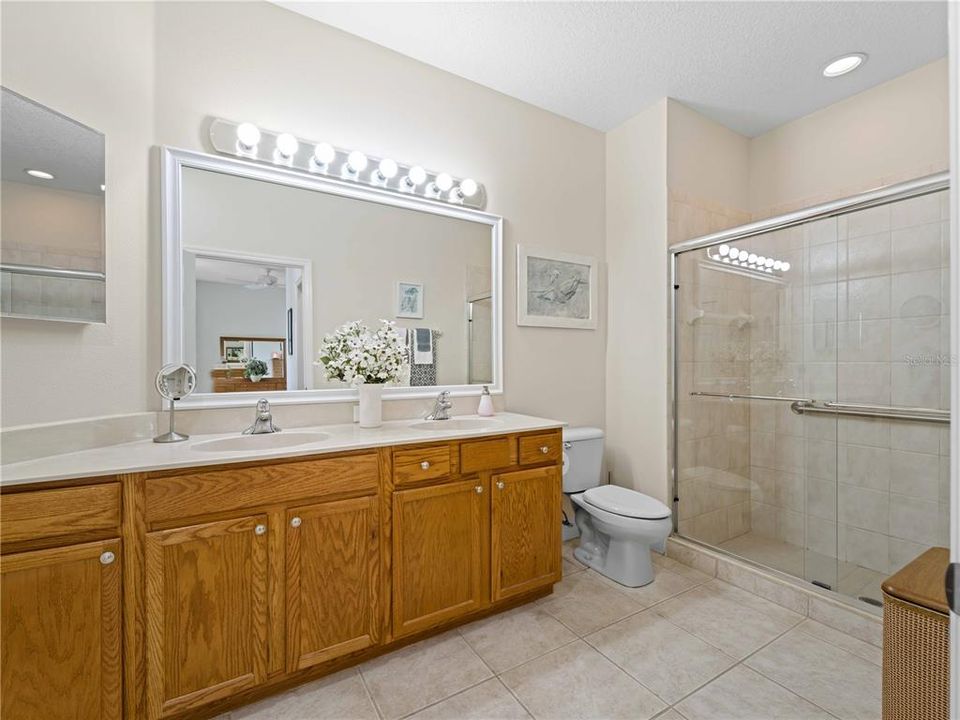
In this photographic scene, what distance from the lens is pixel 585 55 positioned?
87.9 inches

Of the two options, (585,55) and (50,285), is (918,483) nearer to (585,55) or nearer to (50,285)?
(585,55)

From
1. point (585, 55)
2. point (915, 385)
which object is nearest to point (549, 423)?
point (915, 385)

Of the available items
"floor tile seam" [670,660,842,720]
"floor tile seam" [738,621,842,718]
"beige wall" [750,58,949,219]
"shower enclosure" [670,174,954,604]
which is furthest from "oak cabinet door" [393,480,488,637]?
"beige wall" [750,58,949,219]

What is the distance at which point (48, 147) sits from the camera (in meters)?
1.40

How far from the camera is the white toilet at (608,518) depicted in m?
2.18

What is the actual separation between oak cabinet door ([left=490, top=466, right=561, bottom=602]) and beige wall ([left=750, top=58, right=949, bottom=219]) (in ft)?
7.97

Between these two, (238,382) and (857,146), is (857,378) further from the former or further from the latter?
(238,382)

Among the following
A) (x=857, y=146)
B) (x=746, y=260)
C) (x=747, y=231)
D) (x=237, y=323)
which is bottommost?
(x=237, y=323)

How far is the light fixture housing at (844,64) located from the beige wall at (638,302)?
0.80m

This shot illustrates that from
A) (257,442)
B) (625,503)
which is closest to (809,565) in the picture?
(625,503)

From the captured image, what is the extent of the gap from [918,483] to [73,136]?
3.70m

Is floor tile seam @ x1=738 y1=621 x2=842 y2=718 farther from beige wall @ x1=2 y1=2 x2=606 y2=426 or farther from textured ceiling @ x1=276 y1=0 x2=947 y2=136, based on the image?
textured ceiling @ x1=276 y1=0 x2=947 y2=136

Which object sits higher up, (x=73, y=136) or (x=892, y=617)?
(x=73, y=136)

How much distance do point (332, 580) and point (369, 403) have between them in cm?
71
